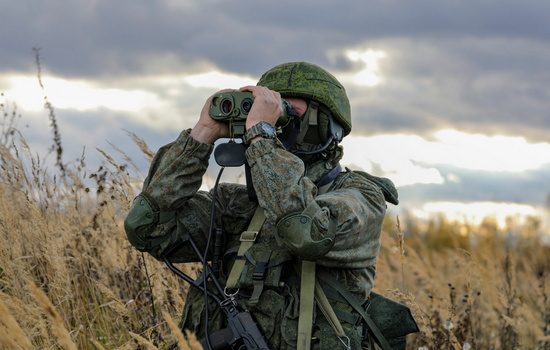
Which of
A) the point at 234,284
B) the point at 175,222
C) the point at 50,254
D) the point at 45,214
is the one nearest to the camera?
the point at 234,284

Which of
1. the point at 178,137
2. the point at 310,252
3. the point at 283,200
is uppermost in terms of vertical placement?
the point at 178,137

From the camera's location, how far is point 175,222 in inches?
123

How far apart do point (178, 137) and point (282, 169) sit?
648mm

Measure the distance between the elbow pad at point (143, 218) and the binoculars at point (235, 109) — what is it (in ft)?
1.73

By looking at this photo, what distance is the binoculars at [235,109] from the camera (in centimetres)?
289

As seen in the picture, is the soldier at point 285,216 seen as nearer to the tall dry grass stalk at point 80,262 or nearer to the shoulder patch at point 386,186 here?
the shoulder patch at point 386,186

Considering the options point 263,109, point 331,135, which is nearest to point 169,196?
point 263,109

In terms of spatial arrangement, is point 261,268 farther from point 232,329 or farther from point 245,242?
point 232,329

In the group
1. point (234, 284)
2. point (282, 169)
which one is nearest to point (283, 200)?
point (282, 169)

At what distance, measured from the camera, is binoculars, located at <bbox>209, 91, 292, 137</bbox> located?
2.89m

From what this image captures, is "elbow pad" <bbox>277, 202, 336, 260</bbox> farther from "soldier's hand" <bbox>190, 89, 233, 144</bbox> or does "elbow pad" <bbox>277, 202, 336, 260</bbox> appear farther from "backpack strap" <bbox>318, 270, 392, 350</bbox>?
"soldier's hand" <bbox>190, 89, 233, 144</bbox>

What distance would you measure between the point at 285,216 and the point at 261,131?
41 centimetres

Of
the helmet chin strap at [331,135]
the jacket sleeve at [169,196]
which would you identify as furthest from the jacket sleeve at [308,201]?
the jacket sleeve at [169,196]

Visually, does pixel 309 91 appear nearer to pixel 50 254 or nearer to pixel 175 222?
pixel 175 222
